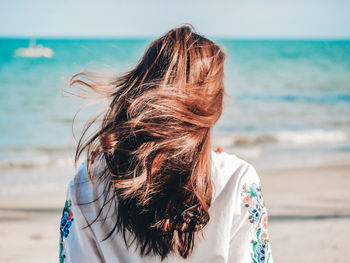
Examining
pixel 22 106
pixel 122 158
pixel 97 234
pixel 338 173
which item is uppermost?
pixel 122 158

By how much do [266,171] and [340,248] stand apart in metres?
3.03

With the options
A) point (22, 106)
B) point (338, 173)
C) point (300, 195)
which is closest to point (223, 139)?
point (338, 173)

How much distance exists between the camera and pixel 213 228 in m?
1.36

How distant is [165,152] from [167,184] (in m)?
0.12

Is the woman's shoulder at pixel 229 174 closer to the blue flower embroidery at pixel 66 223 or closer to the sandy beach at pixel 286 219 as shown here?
the blue flower embroidery at pixel 66 223

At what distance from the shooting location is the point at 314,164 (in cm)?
735

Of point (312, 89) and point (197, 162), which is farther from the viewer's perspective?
point (312, 89)

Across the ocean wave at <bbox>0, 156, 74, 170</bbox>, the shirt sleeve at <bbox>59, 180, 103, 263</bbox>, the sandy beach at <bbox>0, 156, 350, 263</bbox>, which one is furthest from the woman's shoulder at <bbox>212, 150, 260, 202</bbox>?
the ocean wave at <bbox>0, 156, 74, 170</bbox>

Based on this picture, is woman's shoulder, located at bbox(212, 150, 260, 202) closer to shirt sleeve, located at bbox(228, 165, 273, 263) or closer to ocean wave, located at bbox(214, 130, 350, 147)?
shirt sleeve, located at bbox(228, 165, 273, 263)

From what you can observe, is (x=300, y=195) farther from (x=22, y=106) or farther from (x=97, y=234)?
(x=22, y=106)

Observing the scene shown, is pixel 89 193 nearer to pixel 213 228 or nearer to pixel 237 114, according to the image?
pixel 213 228

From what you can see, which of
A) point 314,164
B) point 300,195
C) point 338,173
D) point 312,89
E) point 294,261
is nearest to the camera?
point 294,261

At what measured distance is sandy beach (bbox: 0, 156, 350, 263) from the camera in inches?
151

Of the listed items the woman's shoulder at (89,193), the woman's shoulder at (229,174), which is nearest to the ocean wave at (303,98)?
the woman's shoulder at (229,174)
